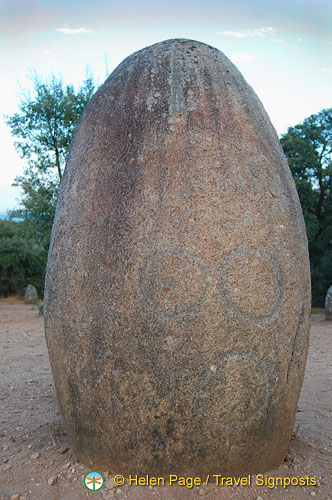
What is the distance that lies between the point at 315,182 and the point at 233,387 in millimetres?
14243

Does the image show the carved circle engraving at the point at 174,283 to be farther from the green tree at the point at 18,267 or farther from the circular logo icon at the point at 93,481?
the green tree at the point at 18,267

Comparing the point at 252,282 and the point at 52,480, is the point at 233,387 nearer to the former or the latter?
the point at 252,282

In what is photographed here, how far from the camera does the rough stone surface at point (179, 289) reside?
92.0 inches

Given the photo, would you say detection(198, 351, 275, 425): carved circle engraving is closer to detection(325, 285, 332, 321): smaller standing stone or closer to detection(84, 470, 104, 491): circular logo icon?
detection(84, 470, 104, 491): circular logo icon

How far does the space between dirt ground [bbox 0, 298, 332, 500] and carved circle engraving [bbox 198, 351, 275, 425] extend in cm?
38

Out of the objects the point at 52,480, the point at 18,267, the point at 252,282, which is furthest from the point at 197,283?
the point at 18,267

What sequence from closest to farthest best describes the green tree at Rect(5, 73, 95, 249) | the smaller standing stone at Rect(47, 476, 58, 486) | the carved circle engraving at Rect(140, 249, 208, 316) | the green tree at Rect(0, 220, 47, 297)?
the carved circle engraving at Rect(140, 249, 208, 316) < the smaller standing stone at Rect(47, 476, 58, 486) < the green tree at Rect(5, 73, 95, 249) < the green tree at Rect(0, 220, 47, 297)

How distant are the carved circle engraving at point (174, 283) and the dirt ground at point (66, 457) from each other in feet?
3.24

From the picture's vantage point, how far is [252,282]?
241 cm

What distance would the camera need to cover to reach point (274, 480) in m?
2.50

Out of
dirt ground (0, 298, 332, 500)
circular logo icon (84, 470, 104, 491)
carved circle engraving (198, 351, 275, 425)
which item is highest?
carved circle engraving (198, 351, 275, 425)

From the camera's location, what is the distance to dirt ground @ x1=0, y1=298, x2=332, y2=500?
236cm

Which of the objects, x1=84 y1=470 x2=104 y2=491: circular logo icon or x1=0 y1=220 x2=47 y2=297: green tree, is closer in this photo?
x1=84 y1=470 x2=104 y2=491: circular logo icon

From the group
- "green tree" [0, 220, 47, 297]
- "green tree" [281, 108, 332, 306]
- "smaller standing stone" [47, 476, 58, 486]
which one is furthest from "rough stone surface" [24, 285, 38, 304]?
"smaller standing stone" [47, 476, 58, 486]
